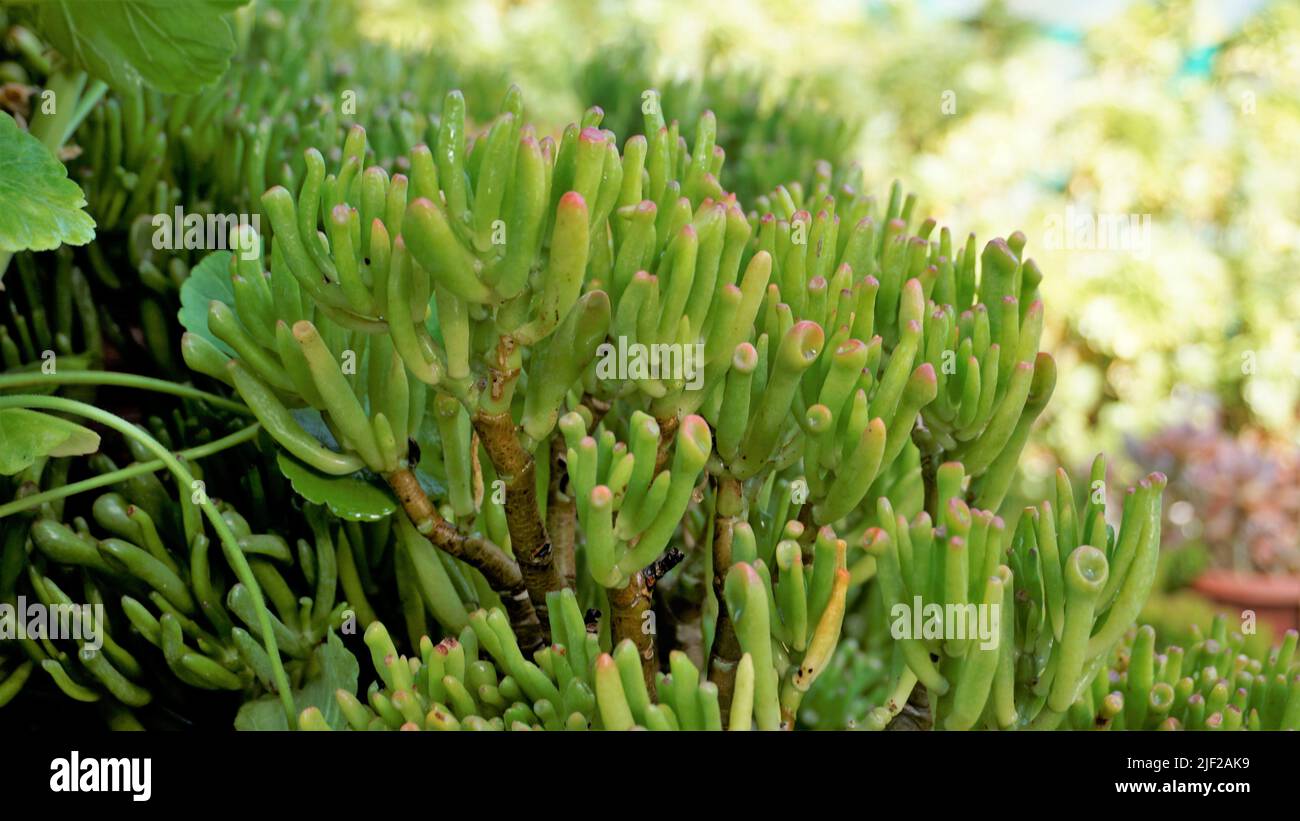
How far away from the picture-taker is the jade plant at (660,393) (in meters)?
0.51

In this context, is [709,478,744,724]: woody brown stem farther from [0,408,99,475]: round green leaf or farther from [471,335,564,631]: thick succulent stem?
[0,408,99,475]: round green leaf

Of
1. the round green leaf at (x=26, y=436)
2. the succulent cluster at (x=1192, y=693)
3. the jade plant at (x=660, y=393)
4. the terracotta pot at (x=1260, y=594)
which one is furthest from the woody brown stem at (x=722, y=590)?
the terracotta pot at (x=1260, y=594)

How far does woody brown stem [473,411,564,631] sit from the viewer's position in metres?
0.57

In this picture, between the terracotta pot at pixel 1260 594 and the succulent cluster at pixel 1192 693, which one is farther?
the terracotta pot at pixel 1260 594

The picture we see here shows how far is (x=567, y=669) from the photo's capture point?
0.54 m

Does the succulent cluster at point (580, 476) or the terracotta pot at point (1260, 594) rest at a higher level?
the succulent cluster at point (580, 476)

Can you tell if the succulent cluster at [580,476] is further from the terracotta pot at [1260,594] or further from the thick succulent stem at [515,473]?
the terracotta pot at [1260,594]

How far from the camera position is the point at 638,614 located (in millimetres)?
588

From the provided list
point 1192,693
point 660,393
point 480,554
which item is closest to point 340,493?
point 480,554

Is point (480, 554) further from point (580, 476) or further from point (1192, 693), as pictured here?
point (1192, 693)

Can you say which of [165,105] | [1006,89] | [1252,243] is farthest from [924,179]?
[165,105]

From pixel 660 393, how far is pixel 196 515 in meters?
0.28

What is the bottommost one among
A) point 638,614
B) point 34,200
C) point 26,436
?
point 638,614
